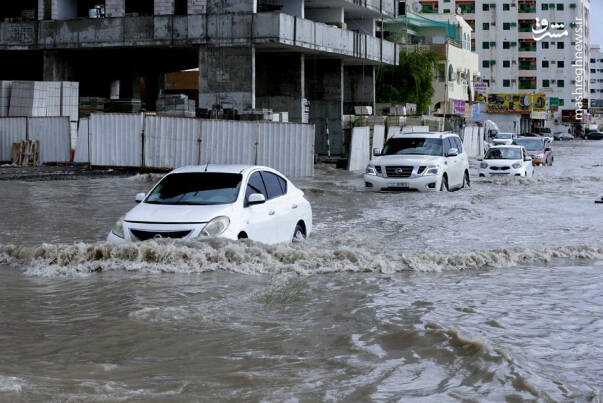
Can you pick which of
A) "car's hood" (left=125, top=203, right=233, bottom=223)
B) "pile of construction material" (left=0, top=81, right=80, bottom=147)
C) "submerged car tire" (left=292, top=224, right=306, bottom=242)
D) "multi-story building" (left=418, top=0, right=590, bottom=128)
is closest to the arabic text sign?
"multi-story building" (left=418, top=0, right=590, bottom=128)

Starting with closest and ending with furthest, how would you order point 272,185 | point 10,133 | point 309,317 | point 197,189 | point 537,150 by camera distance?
point 309,317
point 197,189
point 272,185
point 10,133
point 537,150

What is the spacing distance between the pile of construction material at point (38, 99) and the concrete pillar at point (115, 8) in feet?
17.3

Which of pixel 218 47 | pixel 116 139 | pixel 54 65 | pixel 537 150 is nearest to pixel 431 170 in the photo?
pixel 116 139

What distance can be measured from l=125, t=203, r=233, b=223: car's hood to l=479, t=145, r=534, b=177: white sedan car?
2167cm

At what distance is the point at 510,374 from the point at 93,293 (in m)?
5.25

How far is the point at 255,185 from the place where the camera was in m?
13.1

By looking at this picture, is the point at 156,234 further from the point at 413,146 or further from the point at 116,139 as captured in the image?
the point at 116,139

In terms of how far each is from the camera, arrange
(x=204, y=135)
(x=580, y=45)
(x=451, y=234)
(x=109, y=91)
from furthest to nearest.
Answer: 1. (x=580, y=45)
2. (x=109, y=91)
3. (x=204, y=135)
4. (x=451, y=234)

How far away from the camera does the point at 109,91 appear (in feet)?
186

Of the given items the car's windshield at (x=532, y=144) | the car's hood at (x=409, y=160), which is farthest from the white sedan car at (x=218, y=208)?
the car's windshield at (x=532, y=144)

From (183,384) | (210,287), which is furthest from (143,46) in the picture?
(183,384)

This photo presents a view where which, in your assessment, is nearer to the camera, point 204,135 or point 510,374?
point 510,374

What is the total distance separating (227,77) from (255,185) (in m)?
27.9

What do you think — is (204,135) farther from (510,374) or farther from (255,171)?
(510,374)
